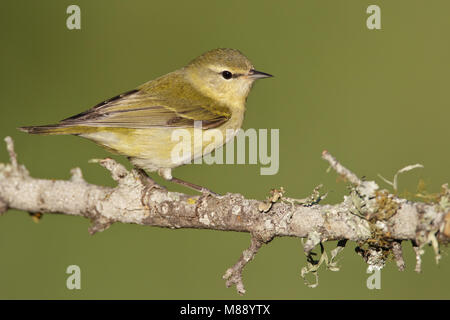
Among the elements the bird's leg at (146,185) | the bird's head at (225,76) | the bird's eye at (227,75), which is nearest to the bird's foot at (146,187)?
the bird's leg at (146,185)

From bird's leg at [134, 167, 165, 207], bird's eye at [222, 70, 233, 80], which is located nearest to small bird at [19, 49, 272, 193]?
bird's eye at [222, 70, 233, 80]

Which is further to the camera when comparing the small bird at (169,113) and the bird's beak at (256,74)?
the bird's beak at (256,74)

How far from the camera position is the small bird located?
3602 mm

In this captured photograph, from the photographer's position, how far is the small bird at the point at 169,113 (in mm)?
3602

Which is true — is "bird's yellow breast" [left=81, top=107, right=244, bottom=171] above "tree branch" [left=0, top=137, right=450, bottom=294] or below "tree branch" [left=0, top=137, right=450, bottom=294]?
above

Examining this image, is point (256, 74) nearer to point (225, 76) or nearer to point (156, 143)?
point (225, 76)

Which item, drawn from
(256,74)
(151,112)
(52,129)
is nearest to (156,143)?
(151,112)

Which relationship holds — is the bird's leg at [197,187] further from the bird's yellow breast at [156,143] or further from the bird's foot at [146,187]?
the bird's foot at [146,187]

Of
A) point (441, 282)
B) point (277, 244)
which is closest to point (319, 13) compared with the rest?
point (277, 244)

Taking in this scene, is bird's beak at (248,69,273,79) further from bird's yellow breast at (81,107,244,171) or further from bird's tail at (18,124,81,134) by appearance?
bird's tail at (18,124,81,134)

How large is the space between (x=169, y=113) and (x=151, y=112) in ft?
0.46

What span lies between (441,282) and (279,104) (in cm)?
218

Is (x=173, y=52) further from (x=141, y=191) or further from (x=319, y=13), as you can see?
(x=141, y=191)

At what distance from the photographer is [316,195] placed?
2.74 meters
